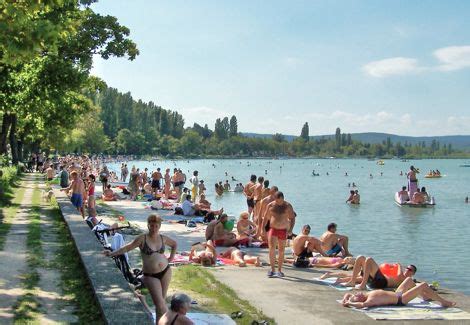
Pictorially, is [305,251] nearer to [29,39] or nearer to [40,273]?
[40,273]

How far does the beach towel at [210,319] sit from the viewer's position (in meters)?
7.08

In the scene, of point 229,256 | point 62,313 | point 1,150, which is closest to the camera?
point 62,313

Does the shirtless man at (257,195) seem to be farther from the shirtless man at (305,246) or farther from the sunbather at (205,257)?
the sunbather at (205,257)

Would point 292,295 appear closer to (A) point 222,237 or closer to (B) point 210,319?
(B) point 210,319

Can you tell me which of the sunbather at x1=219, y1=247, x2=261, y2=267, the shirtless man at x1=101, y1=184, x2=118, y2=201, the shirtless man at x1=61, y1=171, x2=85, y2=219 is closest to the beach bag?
the sunbather at x1=219, y1=247, x2=261, y2=267

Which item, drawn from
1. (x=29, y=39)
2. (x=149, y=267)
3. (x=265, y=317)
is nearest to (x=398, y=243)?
(x=265, y=317)

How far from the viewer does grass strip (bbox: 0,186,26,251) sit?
12062 mm

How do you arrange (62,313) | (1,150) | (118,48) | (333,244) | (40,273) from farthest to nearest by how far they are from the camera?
(1,150) < (118,48) < (333,244) < (40,273) < (62,313)

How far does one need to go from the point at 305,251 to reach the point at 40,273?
5932 mm

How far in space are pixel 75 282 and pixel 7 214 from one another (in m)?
8.22

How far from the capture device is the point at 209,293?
29.3 ft

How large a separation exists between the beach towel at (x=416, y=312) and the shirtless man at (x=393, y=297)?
0.29 ft

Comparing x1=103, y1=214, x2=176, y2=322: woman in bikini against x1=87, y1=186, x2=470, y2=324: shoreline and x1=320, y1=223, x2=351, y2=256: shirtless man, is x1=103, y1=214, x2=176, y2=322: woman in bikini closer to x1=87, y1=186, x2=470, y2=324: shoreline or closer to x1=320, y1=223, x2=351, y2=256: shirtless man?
x1=87, y1=186, x2=470, y2=324: shoreline

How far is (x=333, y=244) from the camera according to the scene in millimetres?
13289
